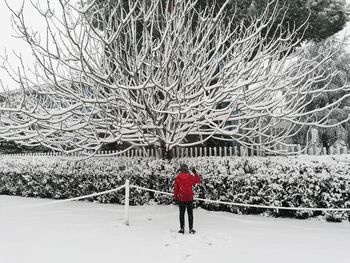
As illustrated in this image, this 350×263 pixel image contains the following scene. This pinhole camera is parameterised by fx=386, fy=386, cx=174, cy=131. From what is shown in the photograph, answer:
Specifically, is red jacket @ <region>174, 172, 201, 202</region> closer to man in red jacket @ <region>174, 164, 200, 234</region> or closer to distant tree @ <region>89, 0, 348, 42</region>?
man in red jacket @ <region>174, 164, 200, 234</region>

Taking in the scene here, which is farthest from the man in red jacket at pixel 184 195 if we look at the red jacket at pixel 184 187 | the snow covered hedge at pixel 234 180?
the snow covered hedge at pixel 234 180

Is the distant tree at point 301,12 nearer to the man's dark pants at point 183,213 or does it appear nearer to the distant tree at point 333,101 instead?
the man's dark pants at point 183,213

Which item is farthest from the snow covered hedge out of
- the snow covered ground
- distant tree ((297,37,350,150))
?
distant tree ((297,37,350,150))

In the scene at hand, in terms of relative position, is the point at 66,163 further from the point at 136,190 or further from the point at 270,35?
the point at 270,35

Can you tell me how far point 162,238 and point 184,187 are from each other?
39.0 inches

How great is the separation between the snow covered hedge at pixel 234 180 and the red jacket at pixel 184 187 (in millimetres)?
1697

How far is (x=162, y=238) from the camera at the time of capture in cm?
672

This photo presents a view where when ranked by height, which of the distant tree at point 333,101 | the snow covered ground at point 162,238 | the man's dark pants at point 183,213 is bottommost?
the snow covered ground at point 162,238

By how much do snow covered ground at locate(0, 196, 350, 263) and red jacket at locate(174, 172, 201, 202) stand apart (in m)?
0.65

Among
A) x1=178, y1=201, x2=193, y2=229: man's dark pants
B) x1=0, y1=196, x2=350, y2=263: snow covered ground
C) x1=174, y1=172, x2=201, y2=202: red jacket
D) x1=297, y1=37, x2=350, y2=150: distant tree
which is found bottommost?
x1=0, y1=196, x2=350, y2=263: snow covered ground

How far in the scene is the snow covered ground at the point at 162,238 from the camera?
5723 mm

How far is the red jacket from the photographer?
277 inches

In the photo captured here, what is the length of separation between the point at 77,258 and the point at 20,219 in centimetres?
346

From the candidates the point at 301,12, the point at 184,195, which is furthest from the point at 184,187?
the point at 301,12
